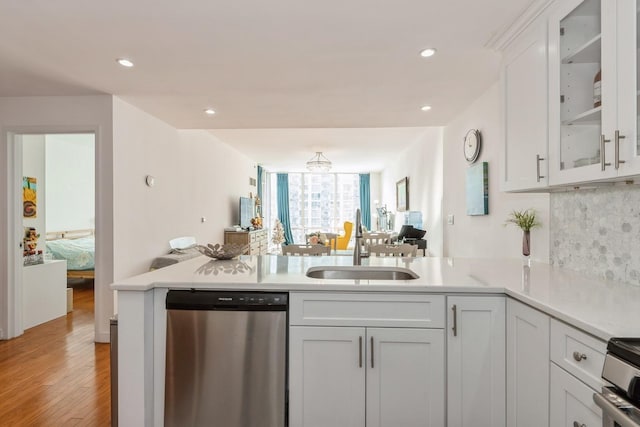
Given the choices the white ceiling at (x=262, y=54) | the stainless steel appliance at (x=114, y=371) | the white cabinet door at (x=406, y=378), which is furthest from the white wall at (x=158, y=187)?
the white cabinet door at (x=406, y=378)

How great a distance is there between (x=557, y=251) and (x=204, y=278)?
2097 millimetres

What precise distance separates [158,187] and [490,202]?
12.1 ft

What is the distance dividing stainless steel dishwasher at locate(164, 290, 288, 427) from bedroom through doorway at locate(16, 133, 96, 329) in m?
3.04

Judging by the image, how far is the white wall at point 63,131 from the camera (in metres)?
3.30

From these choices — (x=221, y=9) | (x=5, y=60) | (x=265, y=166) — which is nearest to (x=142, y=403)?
(x=221, y=9)

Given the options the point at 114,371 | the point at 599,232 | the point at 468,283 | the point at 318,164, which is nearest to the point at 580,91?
the point at 599,232

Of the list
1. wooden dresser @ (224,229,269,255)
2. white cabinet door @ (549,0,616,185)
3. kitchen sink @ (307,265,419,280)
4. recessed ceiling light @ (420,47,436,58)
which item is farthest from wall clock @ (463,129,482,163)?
wooden dresser @ (224,229,269,255)

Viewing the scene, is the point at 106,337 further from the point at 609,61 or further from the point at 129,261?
the point at 609,61

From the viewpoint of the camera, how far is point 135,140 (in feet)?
12.1

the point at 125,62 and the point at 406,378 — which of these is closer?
the point at 406,378

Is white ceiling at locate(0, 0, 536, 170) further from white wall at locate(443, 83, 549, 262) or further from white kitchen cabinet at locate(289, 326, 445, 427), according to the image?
white kitchen cabinet at locate(289, 326, 445, 427)

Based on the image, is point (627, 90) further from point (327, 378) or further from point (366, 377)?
point (327, 378)

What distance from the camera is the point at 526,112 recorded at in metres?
1.86

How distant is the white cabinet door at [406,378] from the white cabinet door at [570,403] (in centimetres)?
46
